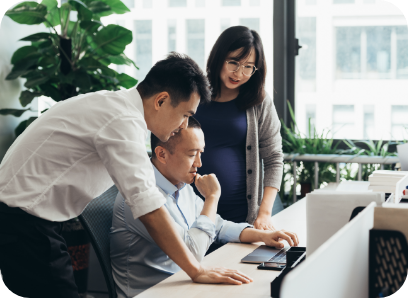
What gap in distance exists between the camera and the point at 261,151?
2080 mm

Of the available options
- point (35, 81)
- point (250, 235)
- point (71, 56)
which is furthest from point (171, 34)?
point (250, 235)

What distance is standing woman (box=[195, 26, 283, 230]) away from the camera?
1.95m

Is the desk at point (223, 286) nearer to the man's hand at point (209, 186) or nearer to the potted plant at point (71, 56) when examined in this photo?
the man's hand at point (209, 186)

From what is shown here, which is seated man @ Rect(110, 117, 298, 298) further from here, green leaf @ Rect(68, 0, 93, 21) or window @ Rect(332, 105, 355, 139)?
window @ Rect(332, 105, 355, 139)

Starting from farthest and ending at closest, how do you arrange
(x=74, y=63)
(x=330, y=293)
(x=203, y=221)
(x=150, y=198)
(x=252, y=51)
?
(x=74, y=63), (x=252, y=51), (x=203, y=221), (x=150, y=198), (x=330, y=293)

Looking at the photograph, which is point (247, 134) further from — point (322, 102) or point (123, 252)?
point (322, 102)

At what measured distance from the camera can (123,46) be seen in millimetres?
2984

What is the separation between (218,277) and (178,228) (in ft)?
0.89

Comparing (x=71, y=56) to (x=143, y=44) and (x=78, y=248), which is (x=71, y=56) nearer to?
(x=143, y=44)

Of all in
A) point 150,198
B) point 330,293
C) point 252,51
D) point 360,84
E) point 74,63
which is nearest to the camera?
point 330,293

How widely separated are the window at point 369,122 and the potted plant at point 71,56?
179 centimetres

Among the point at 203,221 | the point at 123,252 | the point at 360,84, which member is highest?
the point at 360,84

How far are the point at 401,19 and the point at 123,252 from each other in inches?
105

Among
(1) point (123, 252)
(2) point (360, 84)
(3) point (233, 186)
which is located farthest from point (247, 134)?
(2) point (360, 84)
